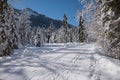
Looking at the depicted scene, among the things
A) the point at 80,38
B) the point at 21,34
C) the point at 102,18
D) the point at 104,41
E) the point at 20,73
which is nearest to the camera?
the point at 20,73

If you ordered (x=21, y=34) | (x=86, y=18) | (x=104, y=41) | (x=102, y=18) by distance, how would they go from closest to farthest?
(x=102, y=18) → (x=104, y=41) → (x=86, y=18) → (x=21, y=34)

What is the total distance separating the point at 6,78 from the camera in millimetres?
10414

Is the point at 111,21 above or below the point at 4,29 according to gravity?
below

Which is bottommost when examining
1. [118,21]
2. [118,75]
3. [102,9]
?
[118,75]

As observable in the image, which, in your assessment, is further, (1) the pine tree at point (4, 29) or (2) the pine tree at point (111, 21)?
(1) the pine tree at point (4, 29)

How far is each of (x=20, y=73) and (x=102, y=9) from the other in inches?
276

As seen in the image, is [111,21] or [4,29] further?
[4,29]

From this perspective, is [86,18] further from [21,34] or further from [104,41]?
[21,34]

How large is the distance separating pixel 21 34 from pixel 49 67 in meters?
58.3

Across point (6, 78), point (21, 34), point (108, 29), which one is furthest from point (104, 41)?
point (21, 34)

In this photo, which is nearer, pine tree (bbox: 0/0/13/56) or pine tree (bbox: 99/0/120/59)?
pine tree (bbox: 99/0/120/59)

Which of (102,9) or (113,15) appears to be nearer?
(113,15)

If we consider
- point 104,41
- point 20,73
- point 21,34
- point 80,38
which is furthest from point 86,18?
point 80,38

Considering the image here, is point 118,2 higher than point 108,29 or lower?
higher
